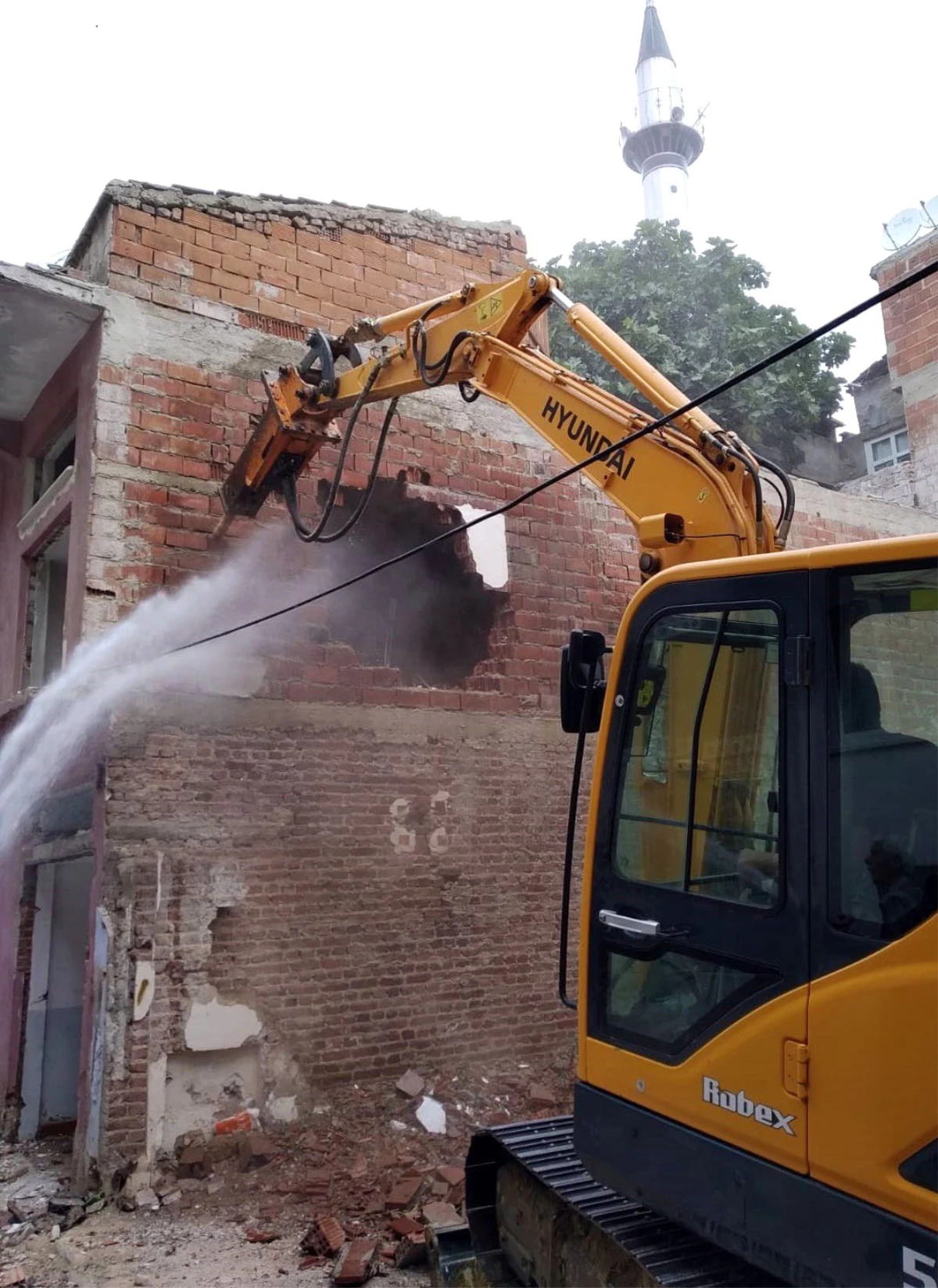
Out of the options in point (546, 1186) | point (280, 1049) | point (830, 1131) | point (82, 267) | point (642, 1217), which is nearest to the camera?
point (830, 1131)

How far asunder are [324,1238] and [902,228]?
16.0m

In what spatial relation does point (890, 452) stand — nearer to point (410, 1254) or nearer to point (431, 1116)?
point (431, 1116)

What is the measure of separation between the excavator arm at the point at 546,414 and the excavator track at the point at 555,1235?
2354 millimetres

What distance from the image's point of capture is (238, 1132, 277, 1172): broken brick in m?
6.45

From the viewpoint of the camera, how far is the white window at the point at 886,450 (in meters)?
20.6

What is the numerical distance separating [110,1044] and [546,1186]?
358 cm

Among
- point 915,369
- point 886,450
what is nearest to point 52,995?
point 915,369

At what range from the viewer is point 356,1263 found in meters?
5.03

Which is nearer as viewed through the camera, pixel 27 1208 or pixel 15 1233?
pixel 15 1233

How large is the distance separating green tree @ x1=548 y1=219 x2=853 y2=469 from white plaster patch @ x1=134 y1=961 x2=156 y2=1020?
1711cm

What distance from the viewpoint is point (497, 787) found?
328 inches

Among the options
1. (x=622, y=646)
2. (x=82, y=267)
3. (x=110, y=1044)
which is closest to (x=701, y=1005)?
(x=622, y=646)

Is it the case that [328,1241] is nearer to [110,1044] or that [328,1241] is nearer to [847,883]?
[110,1044]

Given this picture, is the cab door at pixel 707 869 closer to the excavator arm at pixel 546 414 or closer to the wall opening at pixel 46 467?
the excavator arm at pixel 546 414
